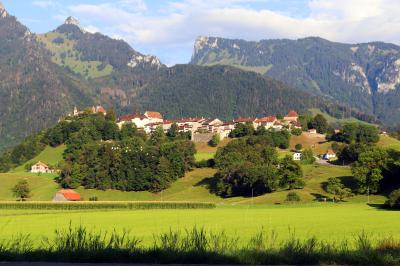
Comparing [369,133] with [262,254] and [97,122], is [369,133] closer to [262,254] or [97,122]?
[97,122]

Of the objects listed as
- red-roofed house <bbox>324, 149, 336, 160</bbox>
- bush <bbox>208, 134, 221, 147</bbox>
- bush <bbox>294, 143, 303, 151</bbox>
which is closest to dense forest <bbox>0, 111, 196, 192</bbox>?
bush <bbox>208, 134, 221, 147</bbox>

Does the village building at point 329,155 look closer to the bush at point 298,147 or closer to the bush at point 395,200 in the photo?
the bush at point 298,147

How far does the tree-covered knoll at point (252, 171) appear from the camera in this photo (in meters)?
114

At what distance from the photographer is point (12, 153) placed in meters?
196

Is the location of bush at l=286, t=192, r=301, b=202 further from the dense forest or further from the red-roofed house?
the red-roofed house

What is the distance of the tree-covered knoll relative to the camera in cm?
11450

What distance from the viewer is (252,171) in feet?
385

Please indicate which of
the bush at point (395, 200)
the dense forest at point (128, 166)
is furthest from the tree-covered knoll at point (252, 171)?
the bush at point (395, 200)

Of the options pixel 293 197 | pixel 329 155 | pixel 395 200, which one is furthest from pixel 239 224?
pixel 329 155

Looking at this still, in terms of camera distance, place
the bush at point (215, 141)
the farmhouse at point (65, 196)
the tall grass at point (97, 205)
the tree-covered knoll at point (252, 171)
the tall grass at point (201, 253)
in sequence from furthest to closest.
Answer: the bush at point (215, 141)
the farmhouse at point (65, 196)
the tree-covered knoll at point (252, 171)
the tall grass at point (97, 205)
the tall grass at point (201, 253)

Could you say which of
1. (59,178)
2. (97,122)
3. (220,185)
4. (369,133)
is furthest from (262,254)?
(97,122)

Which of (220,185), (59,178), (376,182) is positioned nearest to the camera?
(376,182)

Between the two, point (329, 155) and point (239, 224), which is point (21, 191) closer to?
point (239, 224)

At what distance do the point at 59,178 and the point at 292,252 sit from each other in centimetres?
13731
